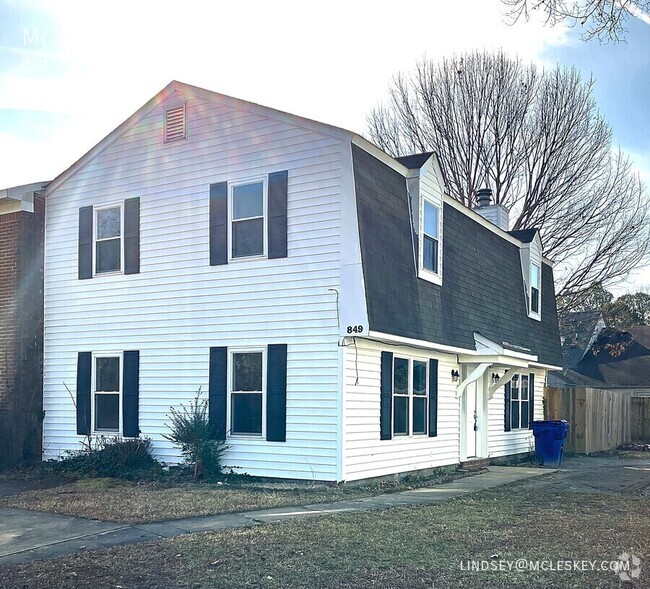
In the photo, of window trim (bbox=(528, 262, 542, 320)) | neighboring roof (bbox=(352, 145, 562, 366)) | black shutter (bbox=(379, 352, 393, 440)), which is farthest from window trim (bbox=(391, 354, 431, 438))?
window trim (bbox=(528, 262, 542, 320))

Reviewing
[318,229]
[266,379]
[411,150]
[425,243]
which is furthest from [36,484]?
[411,150]

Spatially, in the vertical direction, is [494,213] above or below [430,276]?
above

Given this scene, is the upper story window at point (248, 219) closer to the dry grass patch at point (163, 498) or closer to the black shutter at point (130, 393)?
the black shutter at point (130, 393)

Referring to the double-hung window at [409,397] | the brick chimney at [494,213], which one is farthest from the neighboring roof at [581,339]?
the double-hung window at [409,397]

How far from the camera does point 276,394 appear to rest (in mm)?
13234

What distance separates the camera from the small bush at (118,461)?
1408cm

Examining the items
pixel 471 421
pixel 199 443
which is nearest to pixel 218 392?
pixel 199 443

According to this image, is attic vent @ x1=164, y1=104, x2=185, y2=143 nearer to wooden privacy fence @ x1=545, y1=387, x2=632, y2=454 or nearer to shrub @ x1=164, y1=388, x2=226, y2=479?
shrub @ x1=164, y1=388, x2=226, y2=479

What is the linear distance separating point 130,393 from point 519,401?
10.5m

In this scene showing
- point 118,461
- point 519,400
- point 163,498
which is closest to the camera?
point 163,498

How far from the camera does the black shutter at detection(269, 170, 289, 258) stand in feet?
44.2

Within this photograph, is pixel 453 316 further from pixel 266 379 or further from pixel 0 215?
pixel 0 215

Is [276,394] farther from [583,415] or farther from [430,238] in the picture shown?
[583,415]

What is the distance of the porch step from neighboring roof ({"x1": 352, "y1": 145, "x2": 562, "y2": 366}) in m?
2.55
